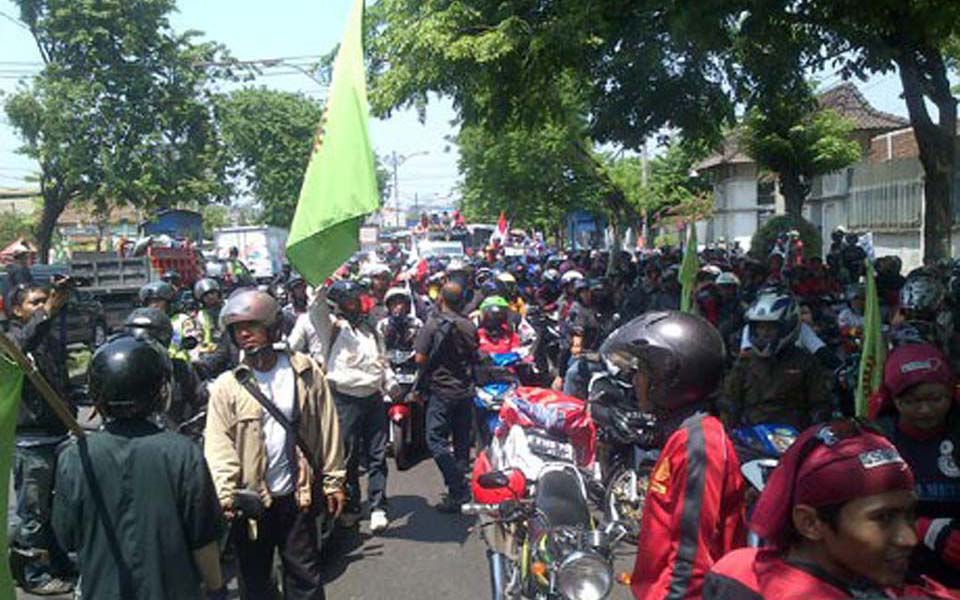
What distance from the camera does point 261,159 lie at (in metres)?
47.1

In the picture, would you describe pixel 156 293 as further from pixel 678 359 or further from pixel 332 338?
pixel 678 359

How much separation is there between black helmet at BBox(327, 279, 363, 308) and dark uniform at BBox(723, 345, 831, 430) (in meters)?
2.74

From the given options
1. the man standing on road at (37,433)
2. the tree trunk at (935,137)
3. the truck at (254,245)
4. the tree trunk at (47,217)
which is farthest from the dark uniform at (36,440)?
the truck at (254,245)

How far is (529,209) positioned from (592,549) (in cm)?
3297

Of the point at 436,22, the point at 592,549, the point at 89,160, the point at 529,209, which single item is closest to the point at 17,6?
the point at 89,160

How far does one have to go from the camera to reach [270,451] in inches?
167

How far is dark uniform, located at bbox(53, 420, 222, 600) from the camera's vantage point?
2.97m

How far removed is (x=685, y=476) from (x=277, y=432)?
2268 millimetres

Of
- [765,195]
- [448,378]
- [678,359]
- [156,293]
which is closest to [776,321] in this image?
[448,378]

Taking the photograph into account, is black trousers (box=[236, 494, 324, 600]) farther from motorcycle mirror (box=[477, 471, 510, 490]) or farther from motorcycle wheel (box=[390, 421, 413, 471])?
A: motorcycle wheel (box=[390, 421, 413, 471])

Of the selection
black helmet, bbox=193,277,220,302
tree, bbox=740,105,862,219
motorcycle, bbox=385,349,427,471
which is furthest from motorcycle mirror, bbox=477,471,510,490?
tree, bbox=740,105,862,219

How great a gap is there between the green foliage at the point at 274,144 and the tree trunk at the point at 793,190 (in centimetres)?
2775

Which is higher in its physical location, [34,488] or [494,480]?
[494,480]

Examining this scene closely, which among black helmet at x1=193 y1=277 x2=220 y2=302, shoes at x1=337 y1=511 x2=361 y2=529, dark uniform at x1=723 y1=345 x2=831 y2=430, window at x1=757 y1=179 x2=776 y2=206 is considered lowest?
shoes at x1=337 y1=511 x2=361 y2=529
